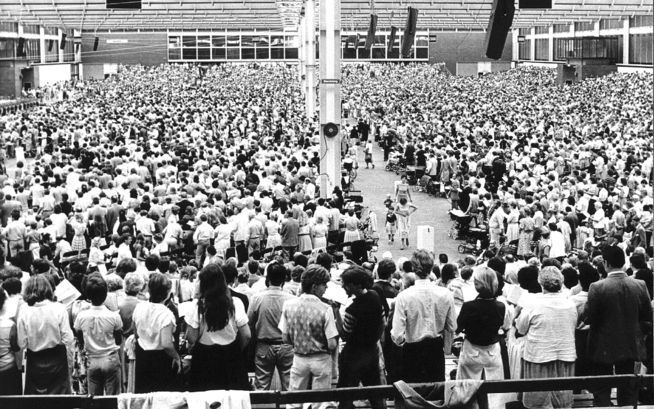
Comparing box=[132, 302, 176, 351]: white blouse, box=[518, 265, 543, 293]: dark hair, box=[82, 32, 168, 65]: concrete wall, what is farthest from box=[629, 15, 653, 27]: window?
box=[132, 302, 176, 351]: white blouse

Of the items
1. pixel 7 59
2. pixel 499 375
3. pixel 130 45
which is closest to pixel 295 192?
pixel 499 375

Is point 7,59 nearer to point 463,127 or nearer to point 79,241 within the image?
point 463,127

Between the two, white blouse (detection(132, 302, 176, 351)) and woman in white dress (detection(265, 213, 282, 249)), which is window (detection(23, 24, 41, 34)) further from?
white blouse (detection(132, 302, 176, 351))

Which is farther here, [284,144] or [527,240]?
[284,144]

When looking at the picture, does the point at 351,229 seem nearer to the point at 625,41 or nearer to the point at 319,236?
the point at 319,236

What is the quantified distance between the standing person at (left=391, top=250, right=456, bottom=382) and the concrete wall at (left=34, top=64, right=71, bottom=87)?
5997 centimetres

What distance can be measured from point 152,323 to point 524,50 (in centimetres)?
8669

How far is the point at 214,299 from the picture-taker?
6.74 metres

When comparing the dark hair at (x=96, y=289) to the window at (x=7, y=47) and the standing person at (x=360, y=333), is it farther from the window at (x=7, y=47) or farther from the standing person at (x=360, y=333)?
the window at (x=7, y=47)

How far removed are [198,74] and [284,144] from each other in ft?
148

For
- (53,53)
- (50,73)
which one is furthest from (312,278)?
(53,53)

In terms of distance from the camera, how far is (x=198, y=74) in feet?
243

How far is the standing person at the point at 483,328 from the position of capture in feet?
23.0

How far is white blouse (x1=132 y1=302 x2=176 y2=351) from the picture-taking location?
22.5 ft
